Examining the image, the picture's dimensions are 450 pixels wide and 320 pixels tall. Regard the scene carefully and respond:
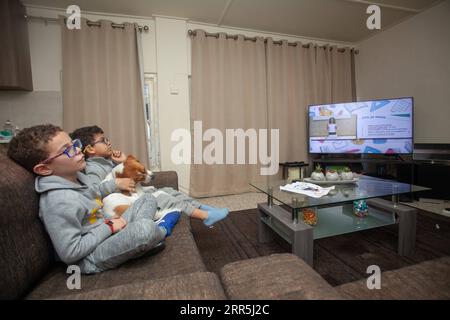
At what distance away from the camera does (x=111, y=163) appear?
5.27 ft

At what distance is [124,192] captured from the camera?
129 cm

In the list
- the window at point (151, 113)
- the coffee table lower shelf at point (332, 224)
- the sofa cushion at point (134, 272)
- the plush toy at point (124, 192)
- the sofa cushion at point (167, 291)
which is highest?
the window at point (151, 113)

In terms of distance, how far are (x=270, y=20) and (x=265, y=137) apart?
157cm

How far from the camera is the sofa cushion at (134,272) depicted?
723 millimetres

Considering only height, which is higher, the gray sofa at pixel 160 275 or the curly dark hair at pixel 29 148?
the curly dark hair at pixel 29 148

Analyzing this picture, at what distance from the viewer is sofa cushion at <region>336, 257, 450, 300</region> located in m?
0.55

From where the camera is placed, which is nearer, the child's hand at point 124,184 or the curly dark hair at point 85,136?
the child's hand at point 124,184

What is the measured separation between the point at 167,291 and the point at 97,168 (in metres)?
1.20

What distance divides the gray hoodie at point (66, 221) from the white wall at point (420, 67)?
3.76m

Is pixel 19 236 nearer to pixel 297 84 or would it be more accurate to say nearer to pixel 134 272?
pixel 134 272

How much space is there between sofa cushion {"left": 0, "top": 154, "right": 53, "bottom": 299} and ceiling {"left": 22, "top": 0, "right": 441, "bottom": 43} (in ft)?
8.24

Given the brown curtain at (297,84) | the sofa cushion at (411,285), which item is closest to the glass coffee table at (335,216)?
the sofa cushion at (411,285)

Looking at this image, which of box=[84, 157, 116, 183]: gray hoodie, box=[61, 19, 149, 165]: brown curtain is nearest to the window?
box=[61, 19, 149, 165]: brown curtain

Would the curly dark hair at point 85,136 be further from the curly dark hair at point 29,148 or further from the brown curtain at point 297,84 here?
the brown curtain at point 297,84
